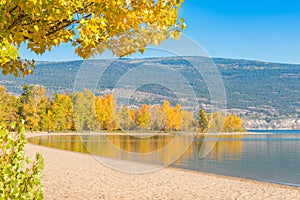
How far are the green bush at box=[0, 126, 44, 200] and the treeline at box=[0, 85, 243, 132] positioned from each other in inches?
2903

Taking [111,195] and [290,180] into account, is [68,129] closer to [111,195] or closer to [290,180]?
[290,180]

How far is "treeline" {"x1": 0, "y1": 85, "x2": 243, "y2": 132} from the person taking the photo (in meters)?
85.8

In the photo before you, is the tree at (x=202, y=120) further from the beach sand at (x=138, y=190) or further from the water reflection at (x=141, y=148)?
the beach sand at (x=138, y=190)

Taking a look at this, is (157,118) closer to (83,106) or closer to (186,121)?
(186,121)

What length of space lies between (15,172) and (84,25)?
1809 millimetres

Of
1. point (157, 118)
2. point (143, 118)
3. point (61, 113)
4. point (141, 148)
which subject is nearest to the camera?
point (141, 148)

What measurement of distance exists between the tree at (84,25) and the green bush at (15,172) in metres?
0.70

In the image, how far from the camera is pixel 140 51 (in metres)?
6.42

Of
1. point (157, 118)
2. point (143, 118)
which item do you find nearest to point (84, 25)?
point (143, 118)

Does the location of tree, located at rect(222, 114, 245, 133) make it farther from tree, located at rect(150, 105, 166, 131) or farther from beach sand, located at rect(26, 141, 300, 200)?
Result: beach sand, located at rect(26, 141, 300, 200)

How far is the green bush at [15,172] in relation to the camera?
361 centimetres

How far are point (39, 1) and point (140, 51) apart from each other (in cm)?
295

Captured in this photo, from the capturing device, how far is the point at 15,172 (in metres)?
3.77

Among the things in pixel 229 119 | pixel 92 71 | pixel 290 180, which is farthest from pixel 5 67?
pixel 229 119
